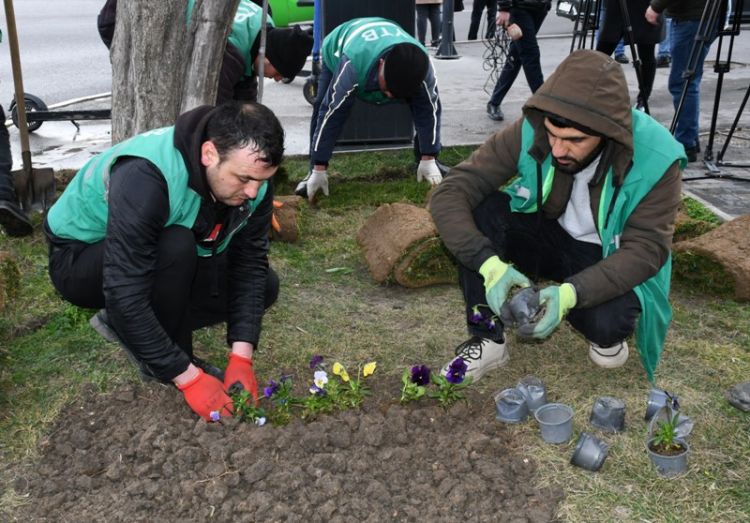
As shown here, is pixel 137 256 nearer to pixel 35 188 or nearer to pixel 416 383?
pixel 416 383

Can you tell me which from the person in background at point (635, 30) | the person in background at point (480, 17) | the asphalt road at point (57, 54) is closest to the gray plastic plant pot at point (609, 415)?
the person in background at point (635, 30)

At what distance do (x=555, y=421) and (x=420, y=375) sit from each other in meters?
0.46

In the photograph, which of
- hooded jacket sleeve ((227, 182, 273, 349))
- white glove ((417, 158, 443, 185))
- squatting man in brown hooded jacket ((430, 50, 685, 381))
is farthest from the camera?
white glove ((417, 158, 443, 185))

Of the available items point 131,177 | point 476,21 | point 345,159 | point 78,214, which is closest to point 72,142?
point 345,159

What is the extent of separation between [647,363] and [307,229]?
2.15m

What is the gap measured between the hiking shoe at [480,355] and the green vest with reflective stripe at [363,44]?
1939 mm

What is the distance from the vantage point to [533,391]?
2846mm

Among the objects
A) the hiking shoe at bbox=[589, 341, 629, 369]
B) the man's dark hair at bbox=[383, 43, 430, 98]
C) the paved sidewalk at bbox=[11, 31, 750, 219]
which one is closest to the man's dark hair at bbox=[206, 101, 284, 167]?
the hiking shoe at bbox=[589, 341, 629, 369]

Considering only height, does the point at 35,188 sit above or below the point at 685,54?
below

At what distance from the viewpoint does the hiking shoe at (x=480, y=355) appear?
306cm

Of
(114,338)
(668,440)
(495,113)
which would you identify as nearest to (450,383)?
(668,440)

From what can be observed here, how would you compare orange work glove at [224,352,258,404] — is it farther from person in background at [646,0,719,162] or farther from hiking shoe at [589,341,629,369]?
person in background at [646,0,719,162]

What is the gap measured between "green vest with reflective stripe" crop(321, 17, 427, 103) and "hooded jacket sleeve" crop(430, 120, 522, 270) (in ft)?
5.59

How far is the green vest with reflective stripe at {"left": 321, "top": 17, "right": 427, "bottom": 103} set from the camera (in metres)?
4.51
